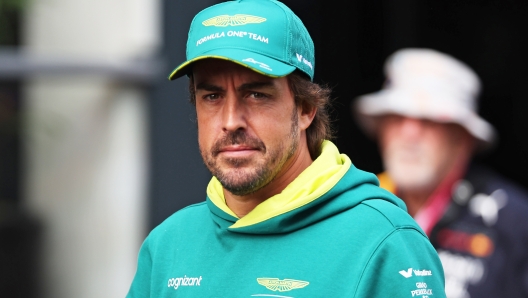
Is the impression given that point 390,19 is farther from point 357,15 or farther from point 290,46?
point 290,46

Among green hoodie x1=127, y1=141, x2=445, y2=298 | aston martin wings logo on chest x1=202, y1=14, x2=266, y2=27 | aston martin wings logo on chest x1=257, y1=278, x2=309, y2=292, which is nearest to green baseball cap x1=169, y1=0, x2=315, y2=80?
aston martin wings logo on chest x1=202, y1=14, x2=266, y2=27

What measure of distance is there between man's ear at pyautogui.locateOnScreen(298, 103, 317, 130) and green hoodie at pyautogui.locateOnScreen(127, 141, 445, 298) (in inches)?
3.9

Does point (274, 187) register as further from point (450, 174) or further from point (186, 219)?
point (450, 174)

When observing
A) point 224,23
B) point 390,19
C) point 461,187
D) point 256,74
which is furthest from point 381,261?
point 390,19

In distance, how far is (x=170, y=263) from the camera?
8.77 feet

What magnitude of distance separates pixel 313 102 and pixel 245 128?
295mm

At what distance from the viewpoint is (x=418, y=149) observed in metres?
4.99

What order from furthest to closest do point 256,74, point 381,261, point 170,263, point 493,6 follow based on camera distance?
point 493,6, point 170,263, point 256,74, point 381,261

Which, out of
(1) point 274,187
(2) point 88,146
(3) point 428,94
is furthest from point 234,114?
(2) point 88,146

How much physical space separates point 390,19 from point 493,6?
649 mm

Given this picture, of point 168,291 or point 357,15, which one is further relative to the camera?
point 357,15

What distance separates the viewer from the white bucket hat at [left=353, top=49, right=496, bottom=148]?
4.78 meters

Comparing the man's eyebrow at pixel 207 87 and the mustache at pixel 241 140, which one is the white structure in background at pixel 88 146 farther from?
the mustache at pixel 241 140

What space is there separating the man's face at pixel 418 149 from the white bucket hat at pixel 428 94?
0.06 meters
